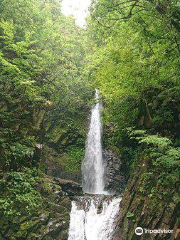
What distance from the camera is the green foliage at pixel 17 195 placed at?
24.5ft

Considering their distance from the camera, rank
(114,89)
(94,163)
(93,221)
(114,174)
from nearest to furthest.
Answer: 1. (114,89)
2. (93,221)
3. (114,174)
4. (94,163)

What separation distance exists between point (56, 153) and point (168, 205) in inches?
384

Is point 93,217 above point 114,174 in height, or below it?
below

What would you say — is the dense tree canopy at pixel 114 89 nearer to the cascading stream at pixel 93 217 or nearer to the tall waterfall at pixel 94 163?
the tall waterfall at pixel 94 163

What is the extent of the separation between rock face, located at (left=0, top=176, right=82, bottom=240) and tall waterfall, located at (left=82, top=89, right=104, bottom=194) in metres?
4.12

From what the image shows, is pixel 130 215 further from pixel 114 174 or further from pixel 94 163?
pixel 94 163

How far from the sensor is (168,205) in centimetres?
558

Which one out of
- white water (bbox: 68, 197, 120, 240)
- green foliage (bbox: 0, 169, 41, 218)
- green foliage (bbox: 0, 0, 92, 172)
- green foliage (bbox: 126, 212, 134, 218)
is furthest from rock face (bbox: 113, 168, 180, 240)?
green foliage (bbox: 0, 0, 92, 172)

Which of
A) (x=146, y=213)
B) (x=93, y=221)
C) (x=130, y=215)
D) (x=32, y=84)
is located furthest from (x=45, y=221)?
(x=32, y=84)

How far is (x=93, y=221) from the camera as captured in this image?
8.66 metres

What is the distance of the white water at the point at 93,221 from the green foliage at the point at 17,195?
174cm

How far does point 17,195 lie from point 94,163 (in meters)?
7.36

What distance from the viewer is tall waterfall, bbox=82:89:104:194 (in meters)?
13.6

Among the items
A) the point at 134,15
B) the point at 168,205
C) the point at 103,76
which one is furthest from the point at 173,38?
the point at 168,205
